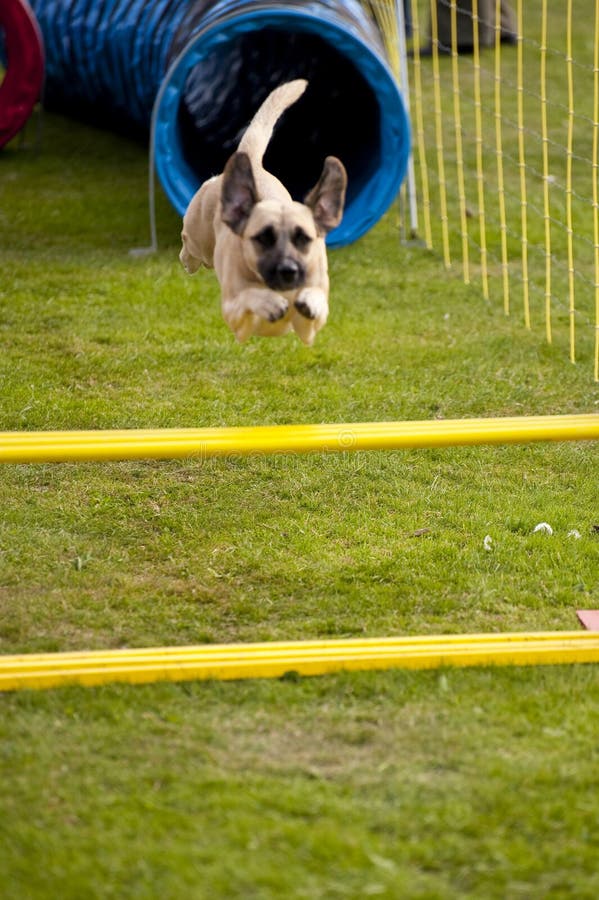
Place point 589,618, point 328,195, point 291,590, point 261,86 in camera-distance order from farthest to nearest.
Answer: point 261,86
point 291,590
point 589,618
point 328,195

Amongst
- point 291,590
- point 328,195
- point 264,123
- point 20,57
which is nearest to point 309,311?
point 328,195

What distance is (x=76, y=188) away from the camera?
9.70 meters

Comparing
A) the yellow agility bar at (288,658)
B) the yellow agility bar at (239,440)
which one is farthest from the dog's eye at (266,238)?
the yellow agility bar at (288,658)

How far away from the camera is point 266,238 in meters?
3.35

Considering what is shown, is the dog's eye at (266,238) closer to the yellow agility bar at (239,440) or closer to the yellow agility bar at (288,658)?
the yellow agility bar at (239,440)

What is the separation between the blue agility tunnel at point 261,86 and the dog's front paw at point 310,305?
2.98 m

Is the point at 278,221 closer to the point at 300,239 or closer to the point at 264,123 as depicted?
the point at 300,239

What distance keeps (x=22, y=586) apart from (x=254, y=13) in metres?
3.05

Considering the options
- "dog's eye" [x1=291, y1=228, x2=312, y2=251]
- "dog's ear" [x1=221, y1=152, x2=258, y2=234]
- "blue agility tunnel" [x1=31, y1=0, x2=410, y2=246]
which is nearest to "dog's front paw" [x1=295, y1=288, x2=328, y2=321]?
"dog's eye" [x1=291, y1=228, x2=312, y2=251]

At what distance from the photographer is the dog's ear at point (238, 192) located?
3.32m

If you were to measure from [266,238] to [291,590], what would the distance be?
168 cm

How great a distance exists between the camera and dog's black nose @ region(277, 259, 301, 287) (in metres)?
3.31

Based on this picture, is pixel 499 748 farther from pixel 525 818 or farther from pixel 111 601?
pixel 111 601

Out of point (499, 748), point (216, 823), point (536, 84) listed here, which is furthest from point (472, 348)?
point (536, 84)
